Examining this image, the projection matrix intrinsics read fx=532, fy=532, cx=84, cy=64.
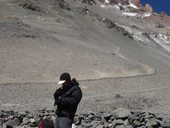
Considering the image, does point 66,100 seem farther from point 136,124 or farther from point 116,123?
point 116,123


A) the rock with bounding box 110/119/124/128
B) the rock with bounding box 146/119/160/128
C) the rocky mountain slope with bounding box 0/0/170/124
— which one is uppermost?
the rock with bounding box 146/119/160/128

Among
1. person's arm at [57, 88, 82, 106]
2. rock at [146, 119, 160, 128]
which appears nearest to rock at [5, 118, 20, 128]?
rock at [146, 119, 160, 128]

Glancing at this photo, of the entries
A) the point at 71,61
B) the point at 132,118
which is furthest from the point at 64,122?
the point at 71,61

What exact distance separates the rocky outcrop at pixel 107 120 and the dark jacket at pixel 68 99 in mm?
2124

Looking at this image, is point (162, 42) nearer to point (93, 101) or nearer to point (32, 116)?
point (93, 101)

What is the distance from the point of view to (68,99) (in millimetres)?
10750

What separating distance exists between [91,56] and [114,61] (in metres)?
2.11

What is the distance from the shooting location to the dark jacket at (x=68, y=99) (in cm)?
1077

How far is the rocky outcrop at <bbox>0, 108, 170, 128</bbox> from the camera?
13.9 m

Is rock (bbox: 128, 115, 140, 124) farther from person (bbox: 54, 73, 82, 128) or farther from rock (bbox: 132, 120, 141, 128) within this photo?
person (bbox: 54, 73, 82, 128)

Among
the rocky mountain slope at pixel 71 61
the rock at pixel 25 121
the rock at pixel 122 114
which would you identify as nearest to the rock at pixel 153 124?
the rock at pixel 122 114

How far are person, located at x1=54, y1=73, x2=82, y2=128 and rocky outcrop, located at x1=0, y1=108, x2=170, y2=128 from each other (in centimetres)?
211

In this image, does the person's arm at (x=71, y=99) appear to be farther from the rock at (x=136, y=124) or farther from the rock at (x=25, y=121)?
the rock at (x=25, y=121)

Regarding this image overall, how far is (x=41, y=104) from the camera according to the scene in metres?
25.4
